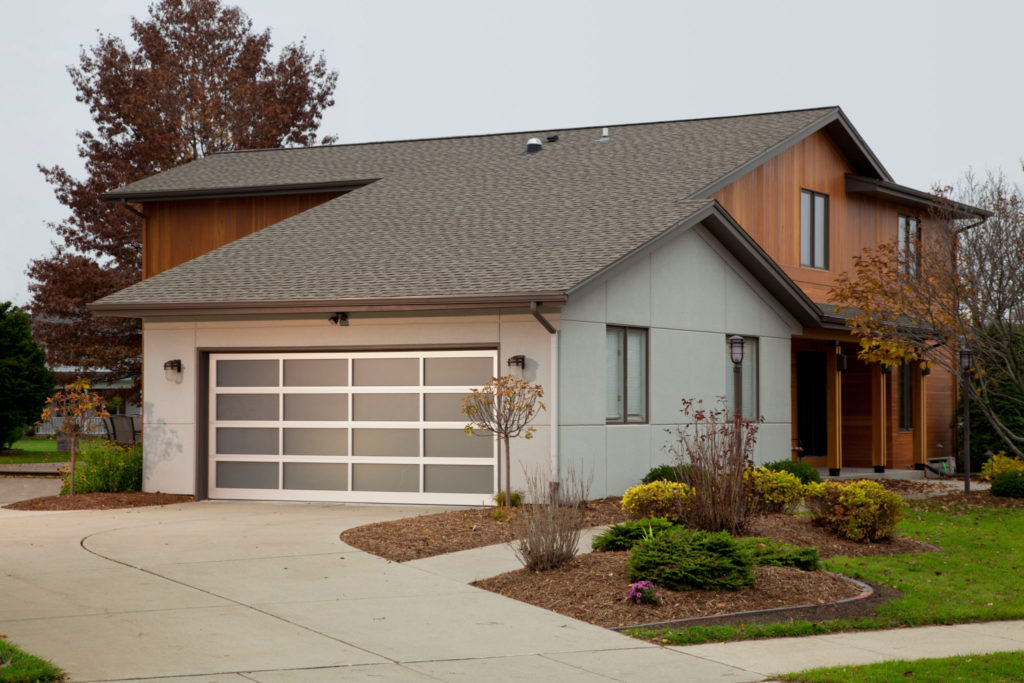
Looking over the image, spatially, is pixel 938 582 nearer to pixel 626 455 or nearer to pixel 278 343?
pixel 626 455

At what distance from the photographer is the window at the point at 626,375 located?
55.0 feet

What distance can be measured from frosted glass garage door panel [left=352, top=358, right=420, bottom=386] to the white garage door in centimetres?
1

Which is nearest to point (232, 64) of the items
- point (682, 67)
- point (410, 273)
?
point (682, 67)

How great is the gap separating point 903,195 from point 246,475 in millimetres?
15813

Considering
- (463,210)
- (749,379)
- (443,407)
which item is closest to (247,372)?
(443,407)

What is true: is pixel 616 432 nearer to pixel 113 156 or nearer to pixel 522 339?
pixel 522 339

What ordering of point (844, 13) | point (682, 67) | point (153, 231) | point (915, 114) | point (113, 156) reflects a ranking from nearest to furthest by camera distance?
point (153, 231) < point (844, 13) < point (113, 156) < point (915, 114) < point (682, 67)

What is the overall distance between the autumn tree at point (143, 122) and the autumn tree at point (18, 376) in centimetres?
64

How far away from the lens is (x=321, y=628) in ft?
28.3

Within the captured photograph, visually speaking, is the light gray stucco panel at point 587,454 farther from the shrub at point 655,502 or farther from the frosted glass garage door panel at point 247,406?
the frosted glass garage door panel at point 247,406

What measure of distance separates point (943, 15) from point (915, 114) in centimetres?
880

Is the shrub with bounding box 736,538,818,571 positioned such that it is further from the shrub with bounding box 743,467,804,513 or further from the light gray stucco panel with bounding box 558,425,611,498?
the light gray stucco panel with bounding box 558,425,611,498

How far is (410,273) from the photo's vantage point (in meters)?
16.6

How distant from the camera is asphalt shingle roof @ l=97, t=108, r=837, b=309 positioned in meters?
16.4
